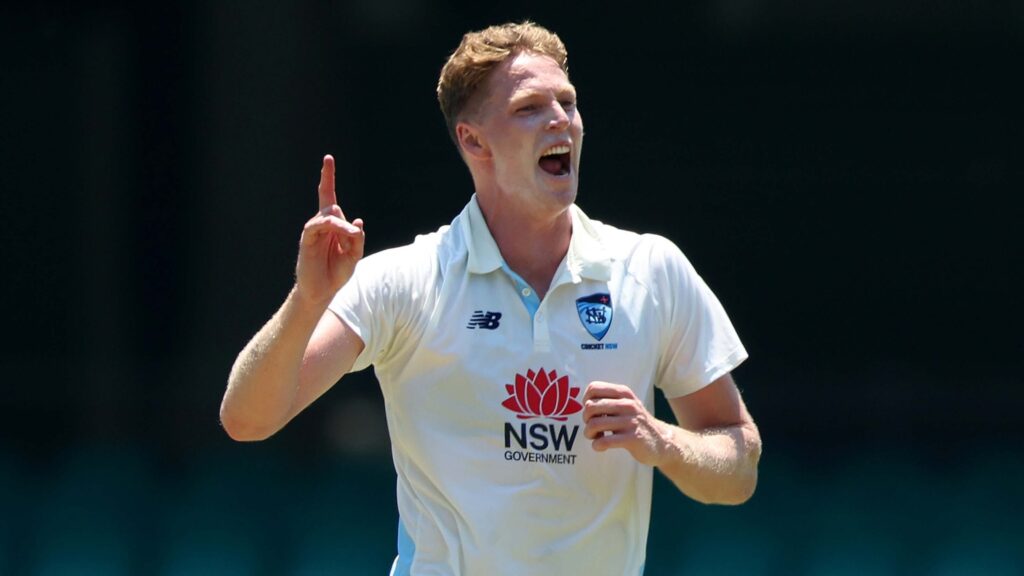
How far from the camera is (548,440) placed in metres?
2.64

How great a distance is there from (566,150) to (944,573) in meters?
3.41

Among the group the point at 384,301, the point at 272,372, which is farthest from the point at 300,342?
the point at 384,301

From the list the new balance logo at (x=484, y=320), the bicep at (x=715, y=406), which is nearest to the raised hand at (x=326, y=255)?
the new balance logo at (x=484, y=320)

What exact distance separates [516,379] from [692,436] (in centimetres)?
31

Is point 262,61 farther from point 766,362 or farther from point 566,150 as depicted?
point 566,150

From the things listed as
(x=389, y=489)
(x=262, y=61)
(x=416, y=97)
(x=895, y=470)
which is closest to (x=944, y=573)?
(x=895, y=470)

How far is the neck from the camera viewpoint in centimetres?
277

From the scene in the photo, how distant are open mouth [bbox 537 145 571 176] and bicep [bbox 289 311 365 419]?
1.44 feet

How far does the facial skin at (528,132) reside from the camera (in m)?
2.70

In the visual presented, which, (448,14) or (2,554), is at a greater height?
(448,14)

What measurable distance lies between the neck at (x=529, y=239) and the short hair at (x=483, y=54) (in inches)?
6.7

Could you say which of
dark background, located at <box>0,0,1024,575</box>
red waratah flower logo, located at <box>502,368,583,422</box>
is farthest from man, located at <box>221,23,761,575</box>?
dark background, located at <box>0,0,1024,575</box>

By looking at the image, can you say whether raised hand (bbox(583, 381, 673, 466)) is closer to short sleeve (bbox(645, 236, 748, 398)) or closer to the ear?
short sleeve (bbox(645, 236, 748, 398))

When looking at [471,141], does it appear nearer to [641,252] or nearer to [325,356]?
[641,252]
